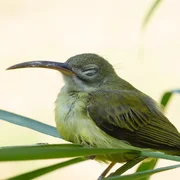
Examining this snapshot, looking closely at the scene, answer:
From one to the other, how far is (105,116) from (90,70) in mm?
529

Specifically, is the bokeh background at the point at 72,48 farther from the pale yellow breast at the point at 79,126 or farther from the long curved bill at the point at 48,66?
the pale yellow breast at the point at 79,126

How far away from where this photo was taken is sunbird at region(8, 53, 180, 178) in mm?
3768

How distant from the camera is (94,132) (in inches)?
149

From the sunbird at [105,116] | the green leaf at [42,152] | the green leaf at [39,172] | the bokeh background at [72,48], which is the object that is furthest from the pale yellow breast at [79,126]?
the bokeh background at [72,48]

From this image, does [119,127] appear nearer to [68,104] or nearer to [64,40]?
[68,104]

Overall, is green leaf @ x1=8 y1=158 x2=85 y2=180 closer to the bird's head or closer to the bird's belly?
→ the bird's belly

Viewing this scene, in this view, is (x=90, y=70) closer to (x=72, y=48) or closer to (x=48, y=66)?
(x=48, y=66)

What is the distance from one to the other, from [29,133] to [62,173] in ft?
2.07

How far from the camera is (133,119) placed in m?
4.00

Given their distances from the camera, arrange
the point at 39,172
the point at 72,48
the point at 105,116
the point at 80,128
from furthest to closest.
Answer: the point at 72,48
the point at 105,116
the point at 80,128
the point at 39,172

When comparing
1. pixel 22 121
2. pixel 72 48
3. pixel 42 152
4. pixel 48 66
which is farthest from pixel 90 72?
pixel 72 48

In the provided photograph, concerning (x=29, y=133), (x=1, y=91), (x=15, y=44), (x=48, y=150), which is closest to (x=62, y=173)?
(x=29, y=133)

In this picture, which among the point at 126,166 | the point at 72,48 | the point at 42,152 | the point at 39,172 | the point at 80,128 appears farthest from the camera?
the point at 72,48

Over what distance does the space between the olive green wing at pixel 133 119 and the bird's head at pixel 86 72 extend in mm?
160
